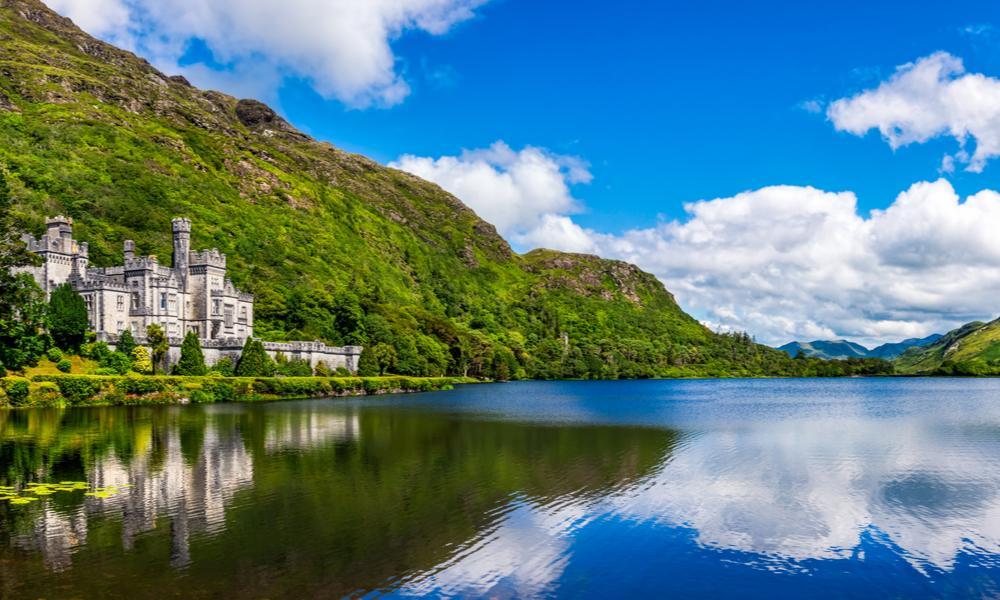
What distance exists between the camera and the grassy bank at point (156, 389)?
58.4m

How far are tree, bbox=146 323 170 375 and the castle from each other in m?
1.31

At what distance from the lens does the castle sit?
272 ft

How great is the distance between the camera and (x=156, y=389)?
224 feet

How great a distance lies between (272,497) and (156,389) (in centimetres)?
4949

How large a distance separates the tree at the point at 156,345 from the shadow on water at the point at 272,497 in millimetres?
30864

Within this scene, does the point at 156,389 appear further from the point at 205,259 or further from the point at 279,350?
the point at 205,259

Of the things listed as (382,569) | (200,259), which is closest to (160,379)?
(200,259)

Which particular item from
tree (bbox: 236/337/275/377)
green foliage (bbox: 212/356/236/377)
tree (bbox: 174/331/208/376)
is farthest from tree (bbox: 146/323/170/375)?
tree (bbox: 236/337/275/377)

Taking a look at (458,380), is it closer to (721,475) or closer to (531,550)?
(721,475)

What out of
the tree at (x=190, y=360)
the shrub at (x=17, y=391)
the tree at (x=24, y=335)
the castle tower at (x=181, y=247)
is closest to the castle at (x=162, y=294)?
the castle tower at (x=181, y=247)

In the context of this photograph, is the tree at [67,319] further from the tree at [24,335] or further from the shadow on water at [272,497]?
the shadow on water at [272,497]

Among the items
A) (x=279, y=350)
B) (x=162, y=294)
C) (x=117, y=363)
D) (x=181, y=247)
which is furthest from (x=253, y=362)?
(x=181, y=247)

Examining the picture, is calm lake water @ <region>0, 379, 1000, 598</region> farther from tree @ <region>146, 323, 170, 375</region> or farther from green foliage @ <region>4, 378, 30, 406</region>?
tree @ <region>146, 323, 170, 375</region>

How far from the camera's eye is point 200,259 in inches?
3762
